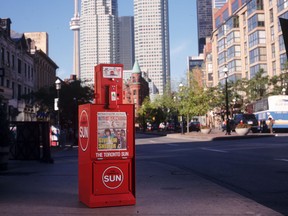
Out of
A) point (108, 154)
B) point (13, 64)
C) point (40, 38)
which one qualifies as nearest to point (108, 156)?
point (108, 154)

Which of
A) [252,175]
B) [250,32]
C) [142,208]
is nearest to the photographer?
[142,208]

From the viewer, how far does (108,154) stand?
22.7 ft

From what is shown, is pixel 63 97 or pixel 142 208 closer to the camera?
pixel 142 208

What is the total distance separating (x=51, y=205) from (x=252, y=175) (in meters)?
5.75

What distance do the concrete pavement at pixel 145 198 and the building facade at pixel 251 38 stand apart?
5820 cm

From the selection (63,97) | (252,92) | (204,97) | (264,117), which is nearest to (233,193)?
(63,97)

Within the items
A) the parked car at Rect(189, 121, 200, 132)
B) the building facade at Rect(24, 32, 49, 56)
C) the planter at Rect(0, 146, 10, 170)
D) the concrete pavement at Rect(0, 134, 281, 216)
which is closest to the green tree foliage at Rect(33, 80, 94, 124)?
the parked car at Rect(189, 121, 200, 132)

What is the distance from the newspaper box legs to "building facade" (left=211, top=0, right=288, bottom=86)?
61061 mm

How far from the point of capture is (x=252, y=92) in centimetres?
6719

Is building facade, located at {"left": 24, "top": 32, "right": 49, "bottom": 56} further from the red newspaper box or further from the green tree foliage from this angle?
the red newspaper box

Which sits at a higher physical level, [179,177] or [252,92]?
[252,92]

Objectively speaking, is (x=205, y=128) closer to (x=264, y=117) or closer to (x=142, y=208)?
(x=264, y=117)

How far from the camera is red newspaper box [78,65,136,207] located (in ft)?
22.5

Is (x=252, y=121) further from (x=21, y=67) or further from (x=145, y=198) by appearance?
(x=145, y=198)
